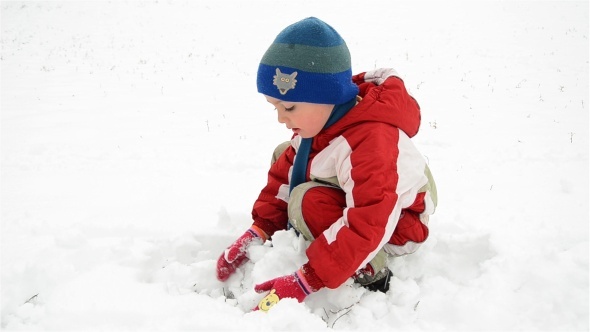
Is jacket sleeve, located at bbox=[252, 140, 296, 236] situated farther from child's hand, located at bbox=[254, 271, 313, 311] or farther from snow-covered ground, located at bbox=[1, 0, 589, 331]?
child's hand, located at bbox=[254, 271, 313, 311]

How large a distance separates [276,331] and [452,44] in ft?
32.4

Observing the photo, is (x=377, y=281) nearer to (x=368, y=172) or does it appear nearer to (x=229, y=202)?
(x=368, y=172)

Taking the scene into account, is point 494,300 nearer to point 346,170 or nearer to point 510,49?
point 346,170

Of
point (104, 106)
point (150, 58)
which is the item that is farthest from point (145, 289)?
point (150, 58)

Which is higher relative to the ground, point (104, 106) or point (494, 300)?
point (104, 106)

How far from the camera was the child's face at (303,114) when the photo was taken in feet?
6.35

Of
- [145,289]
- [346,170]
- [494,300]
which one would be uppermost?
[346,170]

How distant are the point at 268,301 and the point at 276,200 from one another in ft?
2.47

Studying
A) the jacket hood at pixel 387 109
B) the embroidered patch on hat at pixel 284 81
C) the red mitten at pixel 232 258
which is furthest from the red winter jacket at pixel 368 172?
the red mitten at pixel 232 258

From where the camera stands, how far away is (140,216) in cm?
277

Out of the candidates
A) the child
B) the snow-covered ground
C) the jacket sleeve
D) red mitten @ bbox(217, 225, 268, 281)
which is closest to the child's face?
the child

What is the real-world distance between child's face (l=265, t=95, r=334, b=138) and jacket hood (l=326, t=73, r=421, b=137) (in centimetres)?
7

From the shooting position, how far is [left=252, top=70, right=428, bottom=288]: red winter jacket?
177cm

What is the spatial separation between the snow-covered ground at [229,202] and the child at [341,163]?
166 millimetres
